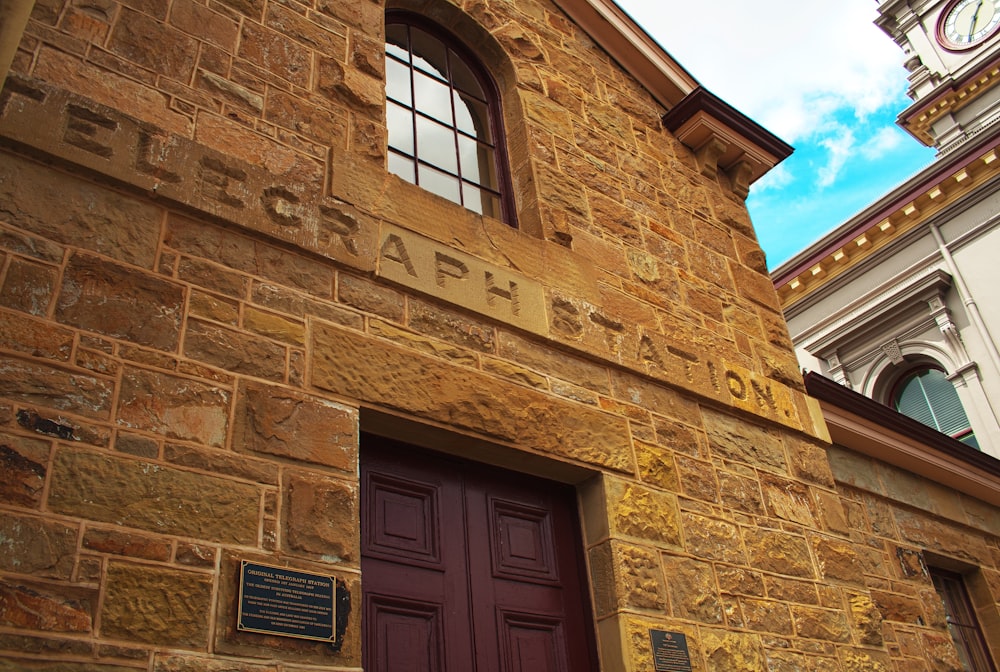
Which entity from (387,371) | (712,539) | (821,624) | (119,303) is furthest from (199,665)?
(821,624)

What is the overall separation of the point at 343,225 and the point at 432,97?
1.95m

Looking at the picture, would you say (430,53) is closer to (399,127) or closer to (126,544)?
(399,127)

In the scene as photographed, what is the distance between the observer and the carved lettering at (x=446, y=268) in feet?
15.1

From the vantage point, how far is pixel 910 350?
14.9 m

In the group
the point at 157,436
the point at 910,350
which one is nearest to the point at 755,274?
the point at 157,436

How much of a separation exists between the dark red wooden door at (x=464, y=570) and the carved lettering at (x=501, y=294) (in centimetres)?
89

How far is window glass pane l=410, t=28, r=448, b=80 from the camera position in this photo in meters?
6.12

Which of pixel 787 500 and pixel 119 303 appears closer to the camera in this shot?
pixel 119 303

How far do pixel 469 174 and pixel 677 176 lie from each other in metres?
1.94

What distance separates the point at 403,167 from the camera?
5.41 meters

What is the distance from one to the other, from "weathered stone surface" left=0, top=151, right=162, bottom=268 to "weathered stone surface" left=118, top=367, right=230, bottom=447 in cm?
52

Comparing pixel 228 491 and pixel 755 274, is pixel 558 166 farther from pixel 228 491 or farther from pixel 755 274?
pixel 228 491

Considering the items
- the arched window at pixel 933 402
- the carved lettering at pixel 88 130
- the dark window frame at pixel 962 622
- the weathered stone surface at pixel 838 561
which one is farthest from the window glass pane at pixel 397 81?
the arched window at pixel 933 402

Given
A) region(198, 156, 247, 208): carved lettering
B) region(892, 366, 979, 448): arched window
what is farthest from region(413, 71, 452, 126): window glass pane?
region(892, 366, 979, 448): arched window
